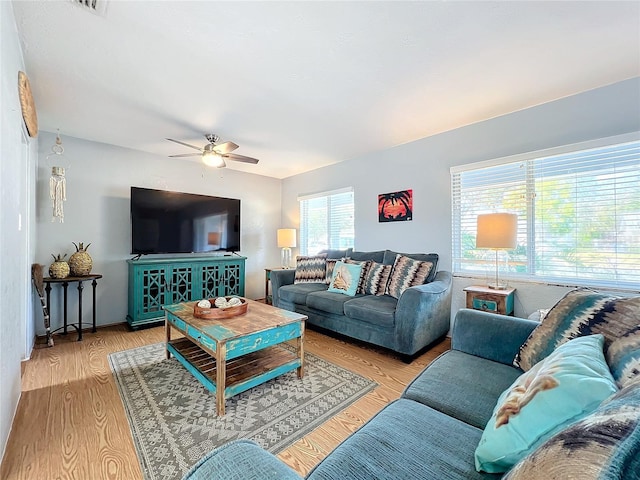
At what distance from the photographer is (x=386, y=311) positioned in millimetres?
2494

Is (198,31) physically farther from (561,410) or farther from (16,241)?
(561,410)

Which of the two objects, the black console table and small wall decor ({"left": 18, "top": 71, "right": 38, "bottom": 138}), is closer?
small wall decor ({"left": 18, "top": 71, "right": 38, "bottom": 138})

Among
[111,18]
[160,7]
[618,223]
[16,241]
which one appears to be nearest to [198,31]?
[160,7]

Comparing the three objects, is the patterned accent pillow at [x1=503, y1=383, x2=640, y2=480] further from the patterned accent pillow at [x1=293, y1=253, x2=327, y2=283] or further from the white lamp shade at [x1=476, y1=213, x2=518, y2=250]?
the patterned accent pillow at [x1=293, y1=253, x2=327, y2=283]

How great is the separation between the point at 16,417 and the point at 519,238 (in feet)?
13.4

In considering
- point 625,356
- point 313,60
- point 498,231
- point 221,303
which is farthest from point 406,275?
point 313,60

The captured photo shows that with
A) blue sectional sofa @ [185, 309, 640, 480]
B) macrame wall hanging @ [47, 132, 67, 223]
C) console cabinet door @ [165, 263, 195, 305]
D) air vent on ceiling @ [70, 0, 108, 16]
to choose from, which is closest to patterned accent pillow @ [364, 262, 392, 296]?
blue sectional sofa @ [185, 309, 640, 480]

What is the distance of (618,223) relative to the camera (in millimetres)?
2170

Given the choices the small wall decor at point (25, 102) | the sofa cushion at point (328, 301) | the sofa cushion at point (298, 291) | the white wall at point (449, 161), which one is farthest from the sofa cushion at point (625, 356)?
the small wall decor at point (25, 102)

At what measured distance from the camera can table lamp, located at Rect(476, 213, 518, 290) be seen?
240 cm

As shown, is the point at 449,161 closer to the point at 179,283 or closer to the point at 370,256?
the point at 370,256

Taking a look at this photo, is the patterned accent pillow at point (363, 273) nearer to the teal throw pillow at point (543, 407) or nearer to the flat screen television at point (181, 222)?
the flat screen television at point (181, 222)

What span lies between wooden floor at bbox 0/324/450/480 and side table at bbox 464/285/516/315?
0.64 metres

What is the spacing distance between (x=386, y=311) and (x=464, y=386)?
127 cm
